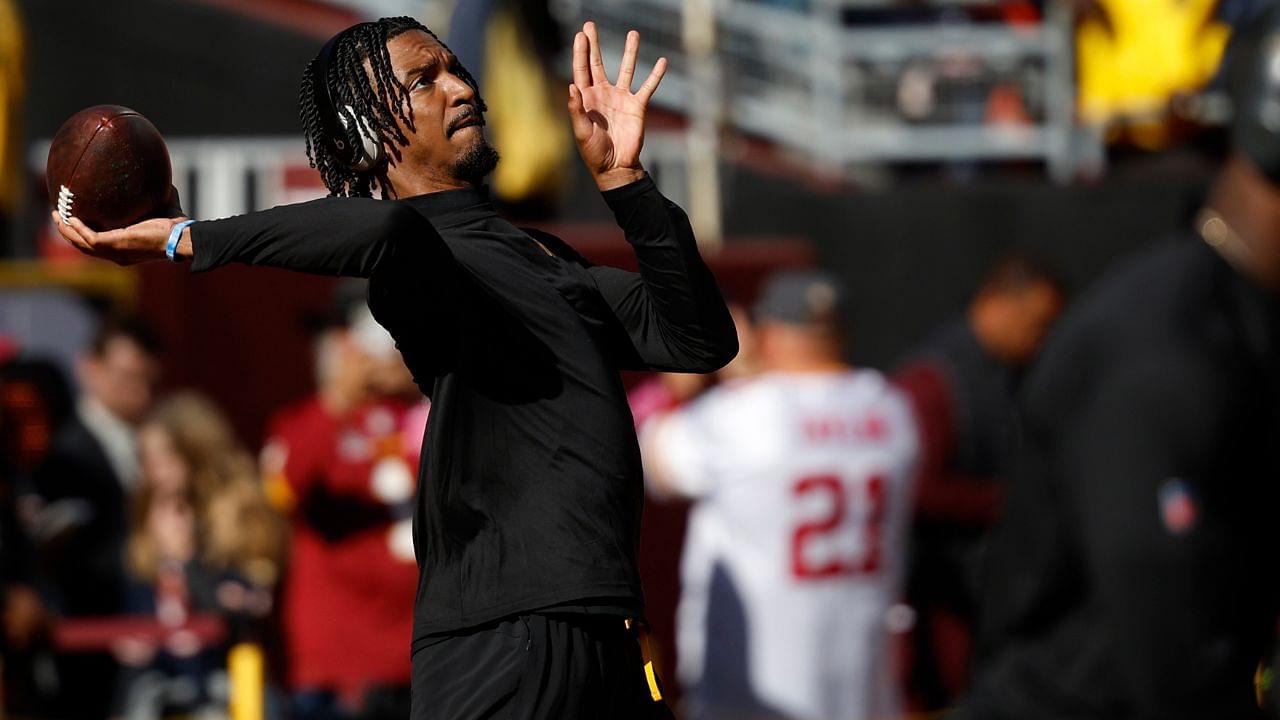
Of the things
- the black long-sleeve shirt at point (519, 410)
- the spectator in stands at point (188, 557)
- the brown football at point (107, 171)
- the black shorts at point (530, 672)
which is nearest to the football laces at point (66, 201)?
the brown football at point (107, 171)

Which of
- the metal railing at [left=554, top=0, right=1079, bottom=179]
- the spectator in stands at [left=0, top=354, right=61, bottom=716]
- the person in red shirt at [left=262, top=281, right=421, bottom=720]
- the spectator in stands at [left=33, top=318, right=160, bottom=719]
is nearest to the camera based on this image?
the person in red shirt at [left=262, top=281, right=421, bottom=720]

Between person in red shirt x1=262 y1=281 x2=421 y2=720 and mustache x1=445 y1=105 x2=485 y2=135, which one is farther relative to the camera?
person in red shirt x1=262 y1=281 x2=421 y2=720

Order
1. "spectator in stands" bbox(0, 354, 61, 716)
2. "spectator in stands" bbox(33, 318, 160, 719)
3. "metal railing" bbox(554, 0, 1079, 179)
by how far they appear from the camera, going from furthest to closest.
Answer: "metal railing" bbox(554, 0, 1079, 179)
"spectator in stands" bbox(33, 318, 160, 719)
"spectator in stands" bbox(0, 354, 61, 716)

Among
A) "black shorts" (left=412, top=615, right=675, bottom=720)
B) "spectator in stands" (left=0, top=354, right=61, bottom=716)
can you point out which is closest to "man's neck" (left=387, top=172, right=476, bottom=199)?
"black shorts" (left=412, top=615, right=675, bottom=720)

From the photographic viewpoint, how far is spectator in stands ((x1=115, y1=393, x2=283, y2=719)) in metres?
8.20

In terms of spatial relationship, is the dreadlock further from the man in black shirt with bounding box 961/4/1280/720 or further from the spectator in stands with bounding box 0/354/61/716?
the spectator in stands with bounding box 0/354/61/716

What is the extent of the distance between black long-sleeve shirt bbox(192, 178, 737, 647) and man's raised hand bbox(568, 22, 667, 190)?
47 millimetres

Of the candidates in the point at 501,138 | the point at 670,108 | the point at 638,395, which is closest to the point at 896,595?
the point at 638,395

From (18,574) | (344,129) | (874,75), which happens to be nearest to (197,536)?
(18,574)

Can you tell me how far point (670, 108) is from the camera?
41.8ft

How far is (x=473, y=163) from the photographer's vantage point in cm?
335

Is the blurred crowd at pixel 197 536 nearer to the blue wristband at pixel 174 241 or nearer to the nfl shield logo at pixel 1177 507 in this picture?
the nfl shield logo at pixel 1177 507

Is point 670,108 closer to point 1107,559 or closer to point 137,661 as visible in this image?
point 137,661

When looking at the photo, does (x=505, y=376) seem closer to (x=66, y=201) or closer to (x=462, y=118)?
(x=462, y=118)
